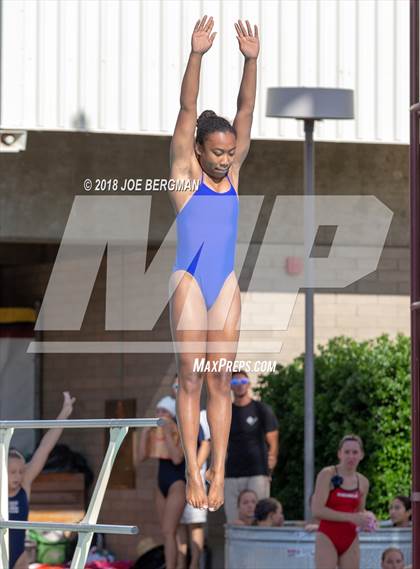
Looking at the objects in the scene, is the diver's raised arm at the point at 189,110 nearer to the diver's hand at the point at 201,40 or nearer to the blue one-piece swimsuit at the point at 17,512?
the diver's hand at the point at 201,40

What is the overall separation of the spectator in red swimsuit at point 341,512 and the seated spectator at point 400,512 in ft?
1.57

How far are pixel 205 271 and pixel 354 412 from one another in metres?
7.39

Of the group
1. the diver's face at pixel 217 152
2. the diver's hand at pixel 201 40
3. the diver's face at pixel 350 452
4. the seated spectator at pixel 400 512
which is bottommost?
the seated spectator at pixel 400 512

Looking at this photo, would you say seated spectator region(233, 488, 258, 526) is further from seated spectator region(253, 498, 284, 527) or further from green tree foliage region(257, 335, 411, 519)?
green tree foliage region(257, 335, 411, 519)

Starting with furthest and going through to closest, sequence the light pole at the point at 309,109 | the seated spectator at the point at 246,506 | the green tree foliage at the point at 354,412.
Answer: the green tree foliage at the point at 354,412, the seated spectator at the point at 246,506, the light pole at the point at 309,109

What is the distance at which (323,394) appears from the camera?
38.7 ft

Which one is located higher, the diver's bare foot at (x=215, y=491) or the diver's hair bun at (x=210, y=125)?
the diver's hair bun at (x=210, y=125)

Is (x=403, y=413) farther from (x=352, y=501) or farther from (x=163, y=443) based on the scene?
(x=163, y=443)

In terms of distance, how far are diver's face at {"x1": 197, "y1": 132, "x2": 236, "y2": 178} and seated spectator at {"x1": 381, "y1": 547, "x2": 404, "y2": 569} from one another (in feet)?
15.9

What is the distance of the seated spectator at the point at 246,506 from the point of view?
9.48m

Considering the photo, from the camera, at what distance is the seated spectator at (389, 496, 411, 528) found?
9562 mm

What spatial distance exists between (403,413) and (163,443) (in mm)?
3777

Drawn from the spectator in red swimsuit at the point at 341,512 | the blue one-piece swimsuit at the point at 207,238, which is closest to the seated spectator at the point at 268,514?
the spectator in red swimsuit at the point at 341,512

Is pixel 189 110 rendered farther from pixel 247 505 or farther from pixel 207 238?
pixel 247 505
